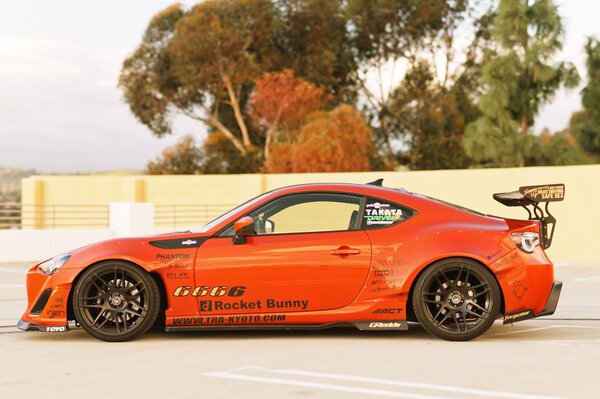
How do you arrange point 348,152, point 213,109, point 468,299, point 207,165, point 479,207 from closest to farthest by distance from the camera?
point 468,299 → point 479,207 → point 348,152 → point 207,165 → point 213,109

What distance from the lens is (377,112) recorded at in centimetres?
6375

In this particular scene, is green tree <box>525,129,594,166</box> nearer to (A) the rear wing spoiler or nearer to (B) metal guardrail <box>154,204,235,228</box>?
(B) metal guardrail <box>154,204,235,228</box>

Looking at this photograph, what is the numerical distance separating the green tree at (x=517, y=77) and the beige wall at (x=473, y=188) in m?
10.9

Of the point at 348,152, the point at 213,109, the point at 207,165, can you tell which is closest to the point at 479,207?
the point at 348,152

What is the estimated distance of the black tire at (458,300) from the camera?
8.60 m

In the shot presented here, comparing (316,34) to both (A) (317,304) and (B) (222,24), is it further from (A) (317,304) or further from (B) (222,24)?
(A) (317,304)

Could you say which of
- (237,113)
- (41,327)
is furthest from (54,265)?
(237,113)

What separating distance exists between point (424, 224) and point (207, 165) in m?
48.2

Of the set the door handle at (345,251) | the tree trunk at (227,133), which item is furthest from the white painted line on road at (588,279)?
the tree trunk at (227,133)

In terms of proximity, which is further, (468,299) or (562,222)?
(562,222)

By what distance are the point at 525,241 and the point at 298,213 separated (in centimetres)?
194

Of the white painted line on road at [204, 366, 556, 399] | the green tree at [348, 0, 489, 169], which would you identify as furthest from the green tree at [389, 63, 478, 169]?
the white painted line on road at [204, 366, 556, 399]

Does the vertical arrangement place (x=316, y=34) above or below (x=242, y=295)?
above

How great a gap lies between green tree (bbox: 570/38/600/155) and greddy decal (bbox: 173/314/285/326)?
34.4 m
